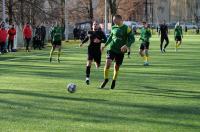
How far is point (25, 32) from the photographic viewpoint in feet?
128

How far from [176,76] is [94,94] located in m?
5.82

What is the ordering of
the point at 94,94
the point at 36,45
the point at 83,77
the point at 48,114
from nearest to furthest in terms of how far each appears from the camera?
the point at 48,114 → the point at 94,94 → the point at 83,77 → the point at 36,45

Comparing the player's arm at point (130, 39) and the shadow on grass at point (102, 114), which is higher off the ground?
the player's arm at point (130, 39)

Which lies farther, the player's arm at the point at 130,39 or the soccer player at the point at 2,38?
the soccer player at the point at 2,38

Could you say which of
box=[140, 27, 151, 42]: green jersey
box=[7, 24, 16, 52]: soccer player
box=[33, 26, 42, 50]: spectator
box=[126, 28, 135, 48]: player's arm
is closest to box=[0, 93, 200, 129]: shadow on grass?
box=[126, 28, 135, 48]: player's arm

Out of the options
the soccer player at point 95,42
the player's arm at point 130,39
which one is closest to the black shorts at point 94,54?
the soccer player at point 95,42

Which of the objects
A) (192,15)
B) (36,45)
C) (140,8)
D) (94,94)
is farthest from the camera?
(192,15)

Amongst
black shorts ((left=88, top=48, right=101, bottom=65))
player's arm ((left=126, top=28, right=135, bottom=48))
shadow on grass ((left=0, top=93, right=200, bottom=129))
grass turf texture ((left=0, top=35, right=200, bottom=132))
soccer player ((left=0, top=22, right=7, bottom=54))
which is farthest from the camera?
soccer player ((left=0, top=22, right=7, bottom=54))

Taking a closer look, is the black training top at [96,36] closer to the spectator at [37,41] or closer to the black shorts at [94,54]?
the black shorts at [94,54]

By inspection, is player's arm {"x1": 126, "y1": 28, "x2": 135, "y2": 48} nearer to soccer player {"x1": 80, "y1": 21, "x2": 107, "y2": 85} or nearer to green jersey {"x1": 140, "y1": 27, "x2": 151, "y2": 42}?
soccer player {"x1": 80, "y1": 21, "x2": 107, "y2": 85}

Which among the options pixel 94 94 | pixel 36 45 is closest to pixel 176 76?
pixel 94 94

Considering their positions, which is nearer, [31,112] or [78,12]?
[31,112]

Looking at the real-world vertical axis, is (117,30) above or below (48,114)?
above

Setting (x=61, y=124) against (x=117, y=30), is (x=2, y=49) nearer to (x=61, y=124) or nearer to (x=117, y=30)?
(x=117, y=30)
